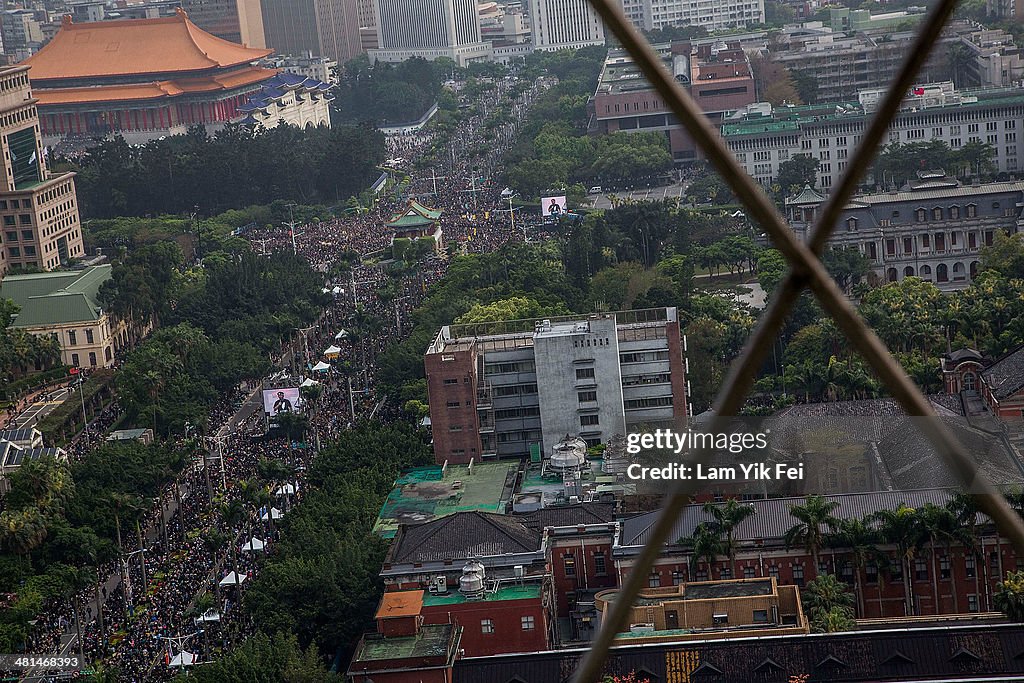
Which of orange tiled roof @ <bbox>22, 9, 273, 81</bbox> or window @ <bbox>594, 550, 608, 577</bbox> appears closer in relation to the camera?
window @ <bbox>594, 550, 608, 577</bbox>

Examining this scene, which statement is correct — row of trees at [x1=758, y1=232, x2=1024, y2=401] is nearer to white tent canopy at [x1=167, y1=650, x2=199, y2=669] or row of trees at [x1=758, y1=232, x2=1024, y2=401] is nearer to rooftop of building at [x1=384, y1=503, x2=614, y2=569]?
rooftop of building at [x1=384, y1=503, x2=614, y2=569]

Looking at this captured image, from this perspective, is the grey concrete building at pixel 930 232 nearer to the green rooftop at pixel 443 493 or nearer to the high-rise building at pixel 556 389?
the high-rise building at pixel 556 389

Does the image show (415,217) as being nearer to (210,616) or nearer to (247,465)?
(247,465)

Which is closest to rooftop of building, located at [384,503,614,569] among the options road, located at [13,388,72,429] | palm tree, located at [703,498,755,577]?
palm tree, located at [703,498,755,577]

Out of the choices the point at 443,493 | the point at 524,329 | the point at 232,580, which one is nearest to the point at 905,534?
the point at 443,493

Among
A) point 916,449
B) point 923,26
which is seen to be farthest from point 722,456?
point 923,26

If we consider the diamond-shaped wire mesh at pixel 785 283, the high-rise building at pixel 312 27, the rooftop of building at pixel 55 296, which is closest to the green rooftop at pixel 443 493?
the rooftop of building at pixel 55 296
